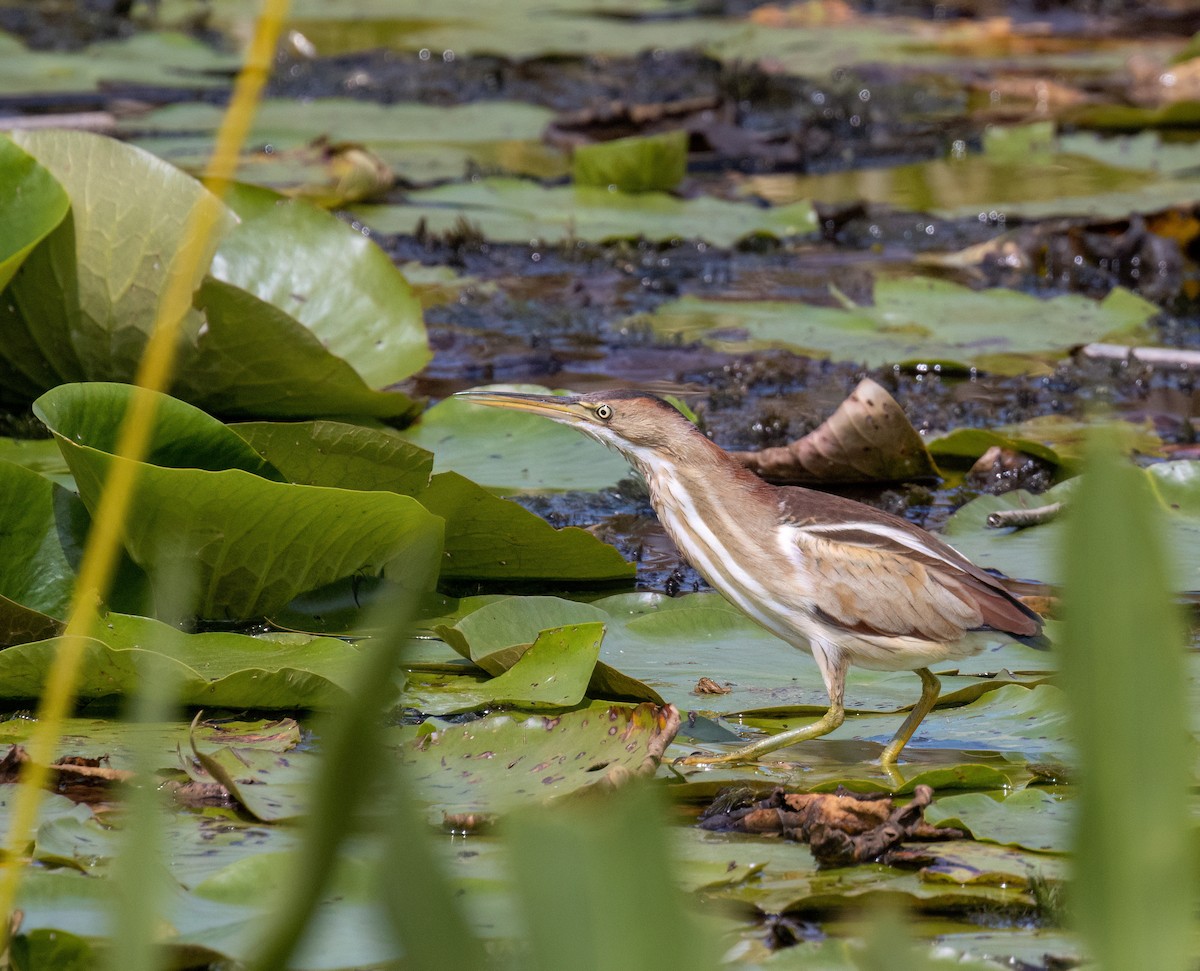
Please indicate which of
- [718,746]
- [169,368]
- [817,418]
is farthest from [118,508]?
[817,418]

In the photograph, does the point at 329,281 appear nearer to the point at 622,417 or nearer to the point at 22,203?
the point at 22,203

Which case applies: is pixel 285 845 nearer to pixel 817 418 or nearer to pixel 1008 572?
pixel 1008 572

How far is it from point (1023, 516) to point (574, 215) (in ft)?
13.6

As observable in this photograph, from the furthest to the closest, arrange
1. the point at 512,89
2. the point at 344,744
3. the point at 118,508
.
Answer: the point at 512,89 → the point at 118,508 → the point at 344,744

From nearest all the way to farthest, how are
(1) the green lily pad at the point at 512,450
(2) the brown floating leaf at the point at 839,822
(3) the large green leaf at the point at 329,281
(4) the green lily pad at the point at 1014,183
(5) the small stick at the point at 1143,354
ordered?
(2) the brown floating leaf at the point at 839,822, (1) the green lily pad at the point at 512,450, (3) the large green leaf at the point at 329,281, (5) the small stick at the point at 1143,354, (4) the green lily pad at the point at 1014,183

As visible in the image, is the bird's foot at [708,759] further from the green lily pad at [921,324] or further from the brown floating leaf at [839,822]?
the green lily pad at [921,324]

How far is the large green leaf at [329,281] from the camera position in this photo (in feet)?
15.3

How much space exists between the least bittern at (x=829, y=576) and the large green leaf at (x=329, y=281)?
135cm

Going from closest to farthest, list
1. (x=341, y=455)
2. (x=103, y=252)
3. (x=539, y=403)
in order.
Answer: (x=341, y=455)
(x=539, y=403)
(x=103, y=252)

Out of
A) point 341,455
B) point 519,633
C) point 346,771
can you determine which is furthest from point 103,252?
point 346,771

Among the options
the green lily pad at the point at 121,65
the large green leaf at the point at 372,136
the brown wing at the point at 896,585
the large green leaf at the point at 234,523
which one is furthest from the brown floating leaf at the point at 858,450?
the green lily pad at the point at 121,65

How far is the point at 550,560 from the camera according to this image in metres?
3.76

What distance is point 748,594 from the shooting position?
3346mm

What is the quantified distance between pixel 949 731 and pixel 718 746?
1.75 feet
